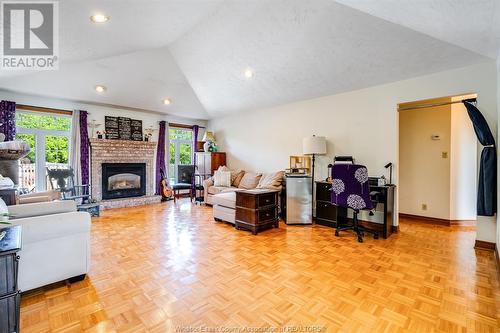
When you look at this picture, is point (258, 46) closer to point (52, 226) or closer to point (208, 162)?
point (52, 226)

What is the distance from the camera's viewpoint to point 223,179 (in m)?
6.09

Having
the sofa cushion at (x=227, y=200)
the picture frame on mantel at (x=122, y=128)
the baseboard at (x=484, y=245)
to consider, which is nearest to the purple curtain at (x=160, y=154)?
the picture frame on mantel at (x=122, y=128)

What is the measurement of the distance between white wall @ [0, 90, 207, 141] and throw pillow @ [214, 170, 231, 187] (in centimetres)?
223

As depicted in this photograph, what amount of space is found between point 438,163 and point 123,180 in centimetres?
715

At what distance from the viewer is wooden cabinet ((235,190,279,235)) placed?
380 cm

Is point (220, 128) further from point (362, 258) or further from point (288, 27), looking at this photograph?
point (362, 258)

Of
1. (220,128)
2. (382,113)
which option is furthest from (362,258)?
(220,128)

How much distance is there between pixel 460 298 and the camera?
1.97m

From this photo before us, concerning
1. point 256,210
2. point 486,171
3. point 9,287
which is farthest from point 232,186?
point 9,287

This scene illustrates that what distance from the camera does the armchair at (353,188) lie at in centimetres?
331

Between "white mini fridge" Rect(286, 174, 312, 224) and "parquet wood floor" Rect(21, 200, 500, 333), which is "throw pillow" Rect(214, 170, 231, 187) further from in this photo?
"parquet wood floor" Rect(21, 200, 500, 333)

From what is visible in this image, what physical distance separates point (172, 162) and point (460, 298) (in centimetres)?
687

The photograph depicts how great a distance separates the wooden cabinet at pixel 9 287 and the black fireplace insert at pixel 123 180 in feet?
16.1

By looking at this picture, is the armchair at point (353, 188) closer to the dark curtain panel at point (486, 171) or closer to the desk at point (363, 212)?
the desk at point (363, 212)
